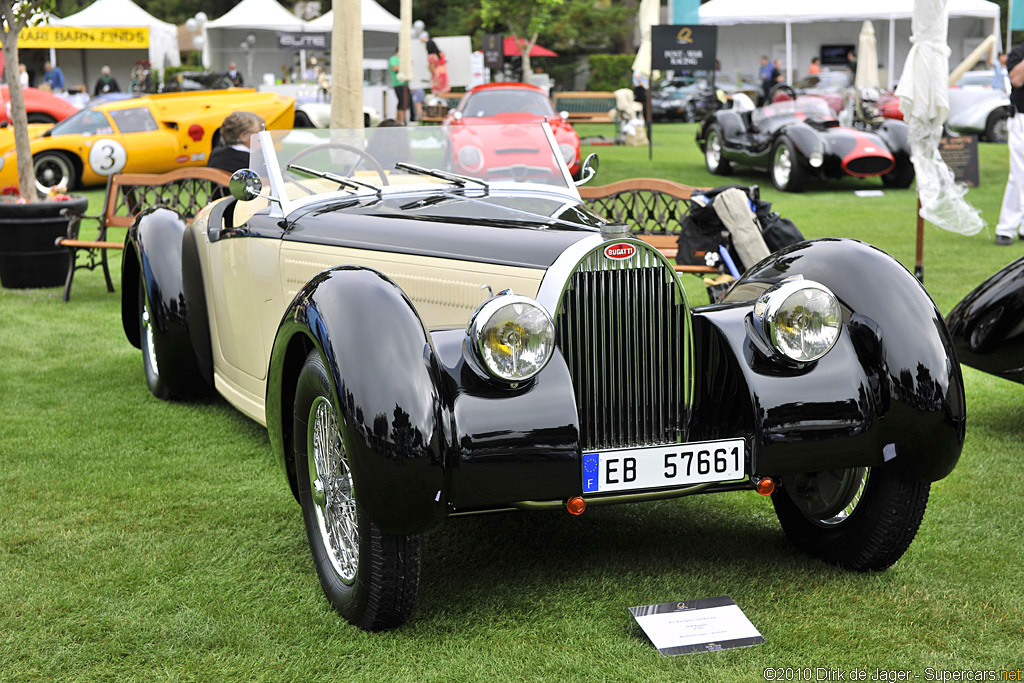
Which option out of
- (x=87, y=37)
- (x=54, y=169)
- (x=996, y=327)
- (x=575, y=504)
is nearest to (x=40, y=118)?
(x=54, y=169)

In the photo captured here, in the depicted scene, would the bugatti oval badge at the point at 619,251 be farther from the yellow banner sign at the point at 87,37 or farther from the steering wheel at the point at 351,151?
the yellow banner sign at the point at 87,37

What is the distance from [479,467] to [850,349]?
4.12ft

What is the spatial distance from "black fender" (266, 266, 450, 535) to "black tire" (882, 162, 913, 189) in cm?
1370

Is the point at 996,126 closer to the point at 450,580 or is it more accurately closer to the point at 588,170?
the point at 588,170

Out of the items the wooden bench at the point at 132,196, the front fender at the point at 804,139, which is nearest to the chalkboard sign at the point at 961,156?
the front fender at the point at 804,139

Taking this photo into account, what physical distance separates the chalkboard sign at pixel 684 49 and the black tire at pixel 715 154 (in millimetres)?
1841

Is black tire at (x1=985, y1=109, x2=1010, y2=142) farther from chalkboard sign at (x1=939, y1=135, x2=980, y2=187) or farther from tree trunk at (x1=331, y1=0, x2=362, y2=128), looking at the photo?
tree trunk at (x1=331, y1=0, x2=362, y2=128)

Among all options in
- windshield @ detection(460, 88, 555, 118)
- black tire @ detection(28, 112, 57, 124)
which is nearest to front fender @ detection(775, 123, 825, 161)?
windshield @ detection(460, 88, 555, 118)

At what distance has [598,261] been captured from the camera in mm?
3311

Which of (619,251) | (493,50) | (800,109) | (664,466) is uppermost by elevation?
(493,50)

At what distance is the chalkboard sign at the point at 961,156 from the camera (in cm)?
1354

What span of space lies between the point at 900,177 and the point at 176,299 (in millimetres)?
12673

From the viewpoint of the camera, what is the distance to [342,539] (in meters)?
3.42

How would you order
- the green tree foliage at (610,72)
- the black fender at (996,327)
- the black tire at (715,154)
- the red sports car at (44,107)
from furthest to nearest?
the green tree foliage at (610,72)
the red sports car at (44,107)
the black tire at (715,154)
the black fender at (996,327)
